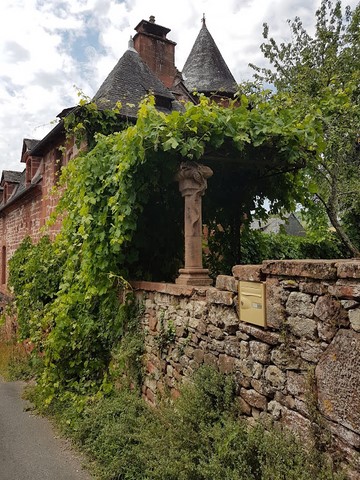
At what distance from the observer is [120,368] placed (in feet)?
16.4

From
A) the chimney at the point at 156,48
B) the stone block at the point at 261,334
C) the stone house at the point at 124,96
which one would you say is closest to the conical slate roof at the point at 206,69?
the stone house at the point at 124,96

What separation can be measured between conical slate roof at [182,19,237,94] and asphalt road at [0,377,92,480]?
14372 mm

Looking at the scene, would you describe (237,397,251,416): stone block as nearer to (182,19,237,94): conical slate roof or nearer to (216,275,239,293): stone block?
(216,275,239,293): stone block

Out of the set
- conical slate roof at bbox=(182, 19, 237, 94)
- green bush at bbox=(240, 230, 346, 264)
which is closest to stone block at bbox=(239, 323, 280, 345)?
green bush at bbox=(240, 230, 346, 264)

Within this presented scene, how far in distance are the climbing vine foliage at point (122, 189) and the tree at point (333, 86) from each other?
18.9ft

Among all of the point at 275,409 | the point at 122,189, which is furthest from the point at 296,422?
the point at 122,189

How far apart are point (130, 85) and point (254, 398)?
8.62m

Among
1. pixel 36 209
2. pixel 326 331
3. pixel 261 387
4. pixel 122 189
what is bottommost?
pixel 261 387

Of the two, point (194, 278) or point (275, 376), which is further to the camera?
point (194, 278)

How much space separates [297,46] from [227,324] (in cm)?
1269

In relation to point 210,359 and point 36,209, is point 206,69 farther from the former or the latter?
point 210,359

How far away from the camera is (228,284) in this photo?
3422mm

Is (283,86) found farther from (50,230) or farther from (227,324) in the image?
(227,324)

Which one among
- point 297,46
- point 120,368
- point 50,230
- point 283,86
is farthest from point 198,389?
point 297,46
